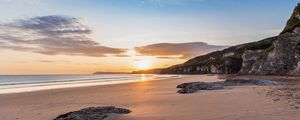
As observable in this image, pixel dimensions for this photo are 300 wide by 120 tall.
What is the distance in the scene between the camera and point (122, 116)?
48.9 feet

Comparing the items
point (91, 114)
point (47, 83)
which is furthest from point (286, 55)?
point (91, 114)

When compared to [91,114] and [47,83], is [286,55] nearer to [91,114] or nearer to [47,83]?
[47,83]

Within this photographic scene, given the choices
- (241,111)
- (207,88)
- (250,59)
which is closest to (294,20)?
(250,59)

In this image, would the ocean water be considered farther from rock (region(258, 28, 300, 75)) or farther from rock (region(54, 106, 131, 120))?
rock (region(258, 28, 300, 75))

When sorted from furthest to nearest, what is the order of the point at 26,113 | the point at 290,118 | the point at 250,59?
the point at 250,59, the point at 26,113, the point at 290,118

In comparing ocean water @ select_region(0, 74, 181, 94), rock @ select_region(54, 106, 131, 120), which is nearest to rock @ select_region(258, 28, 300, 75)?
ocean water @ select_region(0, 74, 181, 94)

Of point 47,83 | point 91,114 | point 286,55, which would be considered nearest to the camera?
point 91,114

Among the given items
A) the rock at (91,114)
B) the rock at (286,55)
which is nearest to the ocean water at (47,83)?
the rock at (91,114)

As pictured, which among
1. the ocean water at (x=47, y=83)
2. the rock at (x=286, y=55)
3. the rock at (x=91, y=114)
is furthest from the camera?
the rock at (x=286, y=55)

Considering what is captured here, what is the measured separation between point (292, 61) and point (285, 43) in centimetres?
661

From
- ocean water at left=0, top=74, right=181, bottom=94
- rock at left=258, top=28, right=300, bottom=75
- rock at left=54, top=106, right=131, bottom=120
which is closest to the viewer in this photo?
rock at left=54, top=106, right=131, bottom=120

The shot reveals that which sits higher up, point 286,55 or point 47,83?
point 286,55

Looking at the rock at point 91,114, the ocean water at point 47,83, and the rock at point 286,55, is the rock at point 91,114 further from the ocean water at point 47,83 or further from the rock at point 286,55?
the rock at point 286,55

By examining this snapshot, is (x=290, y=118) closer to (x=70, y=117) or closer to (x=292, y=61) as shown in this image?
(x=70, y=117)
